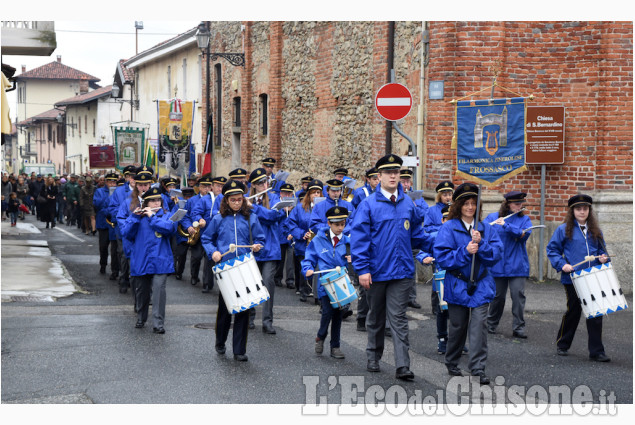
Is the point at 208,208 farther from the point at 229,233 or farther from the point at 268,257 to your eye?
the point at 229,233

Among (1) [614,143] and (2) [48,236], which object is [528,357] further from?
(2) [48,236]

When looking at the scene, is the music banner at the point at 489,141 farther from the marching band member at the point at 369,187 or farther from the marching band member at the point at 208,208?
the marching band member at the point at 208,208

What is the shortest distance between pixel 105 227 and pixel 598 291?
9759 mm

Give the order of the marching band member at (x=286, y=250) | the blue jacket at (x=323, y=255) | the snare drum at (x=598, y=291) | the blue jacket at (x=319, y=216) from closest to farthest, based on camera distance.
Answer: the snare drum at (x=598, y=291) < the blue jacket at (x=323, y=255) < the blue jacket at (x=319, y=216) < the marching band member at (x=286, y=250)

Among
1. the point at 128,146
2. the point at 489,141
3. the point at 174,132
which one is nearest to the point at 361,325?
the point at 489,141

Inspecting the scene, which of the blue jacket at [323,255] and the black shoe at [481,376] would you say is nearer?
the black shoe at [481,376]

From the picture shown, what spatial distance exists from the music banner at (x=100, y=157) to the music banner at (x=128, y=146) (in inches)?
341

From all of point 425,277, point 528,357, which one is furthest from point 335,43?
point 528,357

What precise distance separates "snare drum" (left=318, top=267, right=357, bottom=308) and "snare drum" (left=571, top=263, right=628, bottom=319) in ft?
7.78

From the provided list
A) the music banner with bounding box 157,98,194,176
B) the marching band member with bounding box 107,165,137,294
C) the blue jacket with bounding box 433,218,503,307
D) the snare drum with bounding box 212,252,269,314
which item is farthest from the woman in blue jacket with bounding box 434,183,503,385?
the music banner with bounding box 157,98,194,176

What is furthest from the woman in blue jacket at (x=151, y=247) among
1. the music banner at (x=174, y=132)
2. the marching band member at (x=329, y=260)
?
the music banner at (x=174, y=132)

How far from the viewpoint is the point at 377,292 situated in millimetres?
8312

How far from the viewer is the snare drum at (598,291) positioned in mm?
8938

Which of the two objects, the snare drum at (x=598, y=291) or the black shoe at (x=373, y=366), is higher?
the snare drum at (x=598, y=291)
